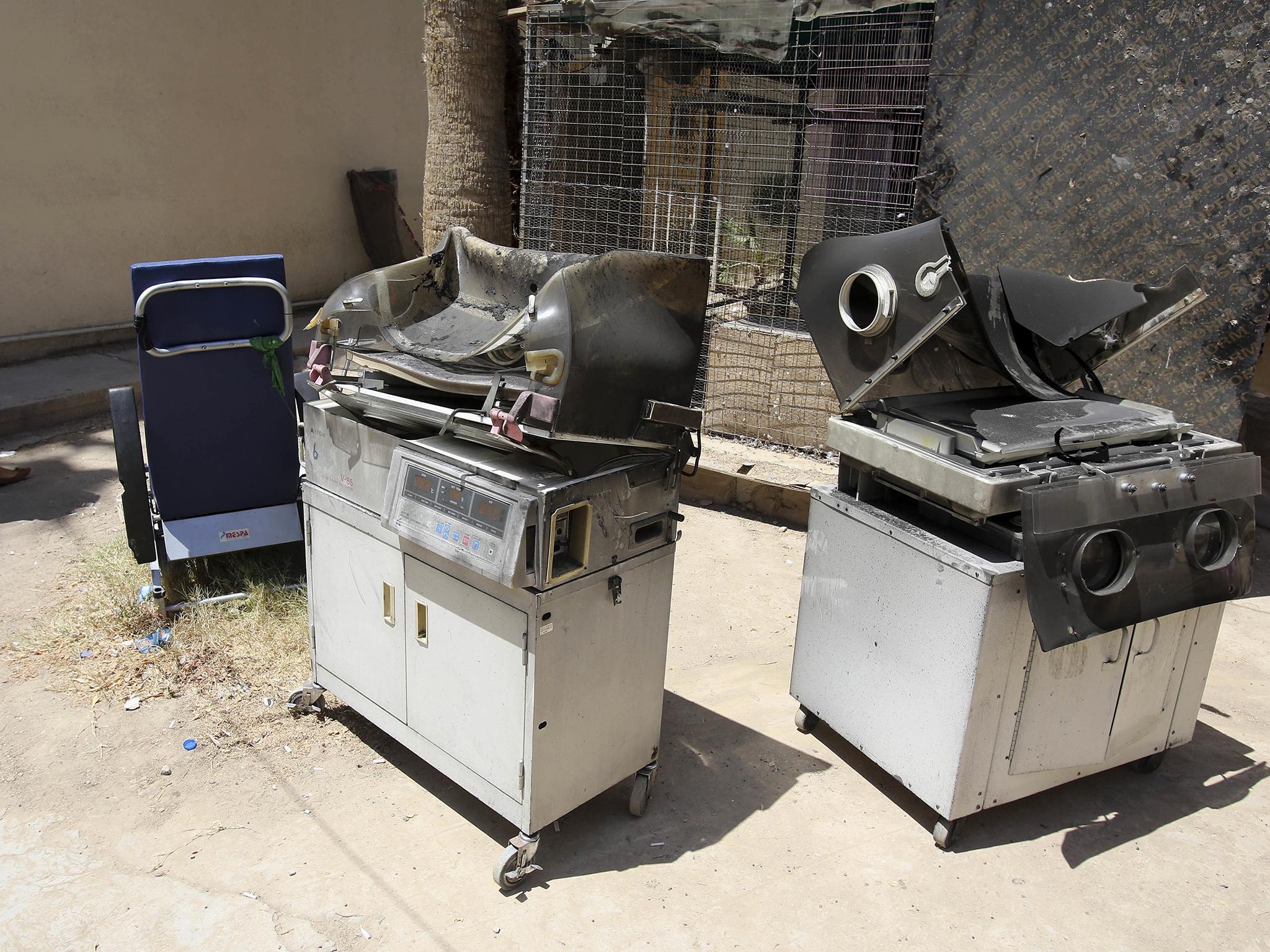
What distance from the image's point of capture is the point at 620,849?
9.40 feet

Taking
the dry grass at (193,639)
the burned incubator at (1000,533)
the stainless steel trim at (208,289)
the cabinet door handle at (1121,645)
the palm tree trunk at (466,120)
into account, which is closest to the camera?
the burned incubator at (1000,533)

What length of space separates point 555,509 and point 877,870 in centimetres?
147

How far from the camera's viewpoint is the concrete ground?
8.34 ft

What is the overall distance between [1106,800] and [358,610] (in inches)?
101

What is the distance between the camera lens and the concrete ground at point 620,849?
2.54m

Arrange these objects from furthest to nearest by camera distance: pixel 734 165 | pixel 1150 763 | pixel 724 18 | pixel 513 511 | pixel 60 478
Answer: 1. pixel 734 165
2. pixel 60 478
3. pixel 724 18
4. pixel 1150 763
5. pixel 513 511

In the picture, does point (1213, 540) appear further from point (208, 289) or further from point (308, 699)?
point (208, 289)

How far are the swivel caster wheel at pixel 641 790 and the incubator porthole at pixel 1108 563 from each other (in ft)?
4.61

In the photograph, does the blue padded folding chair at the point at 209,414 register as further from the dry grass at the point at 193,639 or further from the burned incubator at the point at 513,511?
the burned incubator at the point at 513,511

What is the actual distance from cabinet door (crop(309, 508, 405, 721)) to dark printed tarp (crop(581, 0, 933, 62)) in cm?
360

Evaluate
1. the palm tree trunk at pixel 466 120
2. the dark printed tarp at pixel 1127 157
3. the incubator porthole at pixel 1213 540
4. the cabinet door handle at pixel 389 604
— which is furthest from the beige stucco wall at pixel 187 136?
the incubator porthole at pixel 1213 540

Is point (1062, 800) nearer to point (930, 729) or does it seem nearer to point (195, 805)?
point (930, 729)

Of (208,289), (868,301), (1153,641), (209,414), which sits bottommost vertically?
(1153,641)

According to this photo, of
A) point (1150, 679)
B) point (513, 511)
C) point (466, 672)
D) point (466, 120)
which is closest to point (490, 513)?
point (513, 511)
